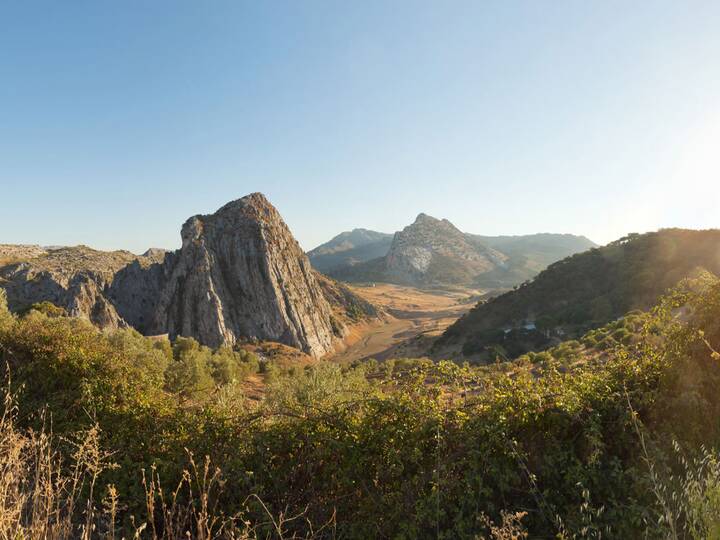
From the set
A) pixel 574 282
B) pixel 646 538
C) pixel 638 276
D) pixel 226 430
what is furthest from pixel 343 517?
pixel 574 282

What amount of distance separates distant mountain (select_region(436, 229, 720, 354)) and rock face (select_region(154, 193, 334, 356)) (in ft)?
82.8

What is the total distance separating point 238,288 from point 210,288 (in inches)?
207

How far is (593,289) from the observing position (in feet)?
158

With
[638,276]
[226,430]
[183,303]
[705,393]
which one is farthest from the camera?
[183,303]

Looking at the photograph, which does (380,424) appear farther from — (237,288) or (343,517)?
(237,288)

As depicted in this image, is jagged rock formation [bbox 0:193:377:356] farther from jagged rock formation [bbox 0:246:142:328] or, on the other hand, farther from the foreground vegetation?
the foreground vegetation

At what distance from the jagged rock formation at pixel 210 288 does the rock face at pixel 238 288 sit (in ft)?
0.52

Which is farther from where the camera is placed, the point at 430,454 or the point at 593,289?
the point at 593,289

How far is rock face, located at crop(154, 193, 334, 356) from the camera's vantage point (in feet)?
183

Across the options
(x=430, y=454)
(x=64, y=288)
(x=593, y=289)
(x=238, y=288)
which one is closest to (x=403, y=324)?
(x=238, y=288)

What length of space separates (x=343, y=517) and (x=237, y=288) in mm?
60105

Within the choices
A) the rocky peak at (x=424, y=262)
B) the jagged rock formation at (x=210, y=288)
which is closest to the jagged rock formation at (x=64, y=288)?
the jagged rock formation at (x=210, y=288)

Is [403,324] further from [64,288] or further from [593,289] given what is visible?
[64,288]

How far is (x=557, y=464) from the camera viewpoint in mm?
4699
